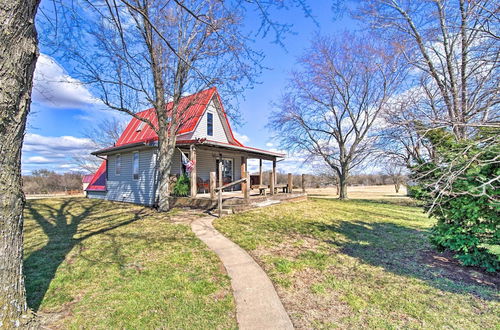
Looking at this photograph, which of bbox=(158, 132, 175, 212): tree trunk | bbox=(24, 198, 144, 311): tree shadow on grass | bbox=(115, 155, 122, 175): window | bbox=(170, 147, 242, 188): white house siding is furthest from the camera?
bbox=(115, 155, 122, 175): window

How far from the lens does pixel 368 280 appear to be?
389cm

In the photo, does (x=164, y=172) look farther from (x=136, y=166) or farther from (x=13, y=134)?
(x=13, y=134)

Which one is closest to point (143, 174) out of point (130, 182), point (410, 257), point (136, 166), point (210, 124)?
point (136, 166)

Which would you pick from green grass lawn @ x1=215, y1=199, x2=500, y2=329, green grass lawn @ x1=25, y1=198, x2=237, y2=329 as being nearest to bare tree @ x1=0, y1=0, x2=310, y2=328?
green grass lawn @ x1=25, y1=198, x2=237, y2=329

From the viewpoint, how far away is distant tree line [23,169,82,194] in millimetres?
35775

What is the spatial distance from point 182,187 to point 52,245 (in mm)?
5806

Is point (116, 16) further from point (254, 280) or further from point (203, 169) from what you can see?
point (203, 169)

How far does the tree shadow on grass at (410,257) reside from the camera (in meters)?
3.70

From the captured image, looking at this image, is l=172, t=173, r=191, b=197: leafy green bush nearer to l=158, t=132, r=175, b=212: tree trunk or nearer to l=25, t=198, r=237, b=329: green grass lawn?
l=158, t=132, r=175, b=212: tree trunk

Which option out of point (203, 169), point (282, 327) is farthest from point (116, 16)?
point (203, 169)

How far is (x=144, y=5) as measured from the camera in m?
8.04

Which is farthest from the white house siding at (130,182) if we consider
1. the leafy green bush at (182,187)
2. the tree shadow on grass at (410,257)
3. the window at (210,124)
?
the tree shadow on grass at (410,257)

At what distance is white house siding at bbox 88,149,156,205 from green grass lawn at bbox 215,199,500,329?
25.1 feet

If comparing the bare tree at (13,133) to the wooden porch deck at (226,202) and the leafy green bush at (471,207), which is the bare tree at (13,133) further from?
the wooden porch deck at (226,202)
